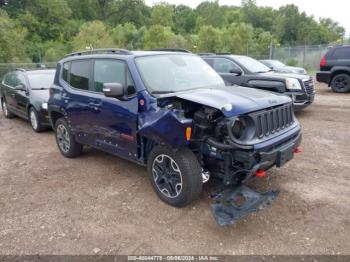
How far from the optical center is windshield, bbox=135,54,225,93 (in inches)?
172

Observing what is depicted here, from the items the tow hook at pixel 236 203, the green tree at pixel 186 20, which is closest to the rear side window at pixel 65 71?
the tow hook at pixel 236 203

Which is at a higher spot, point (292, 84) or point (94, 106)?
point (94, 106)

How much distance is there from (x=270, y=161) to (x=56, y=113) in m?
4.21

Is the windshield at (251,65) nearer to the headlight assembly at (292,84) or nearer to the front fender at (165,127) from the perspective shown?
the headlight assembly at (292,84)

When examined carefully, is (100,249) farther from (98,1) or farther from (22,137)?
(98,1)

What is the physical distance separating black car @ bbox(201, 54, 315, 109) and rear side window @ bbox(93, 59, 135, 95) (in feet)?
14.3

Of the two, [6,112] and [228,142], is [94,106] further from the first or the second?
[6,112]

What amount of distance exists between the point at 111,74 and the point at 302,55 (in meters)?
24.7

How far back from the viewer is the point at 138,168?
5422mm

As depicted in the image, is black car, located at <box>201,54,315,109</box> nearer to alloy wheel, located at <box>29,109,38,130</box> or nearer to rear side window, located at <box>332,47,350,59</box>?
rear side window, located at <box>332,47,350,59</box>

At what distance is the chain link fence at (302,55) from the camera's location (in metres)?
25.7

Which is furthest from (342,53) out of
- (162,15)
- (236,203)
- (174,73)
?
(162,15)

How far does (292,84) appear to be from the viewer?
8.49 m

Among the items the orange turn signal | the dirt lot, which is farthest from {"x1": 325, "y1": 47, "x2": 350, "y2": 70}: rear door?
the orange turn signal
